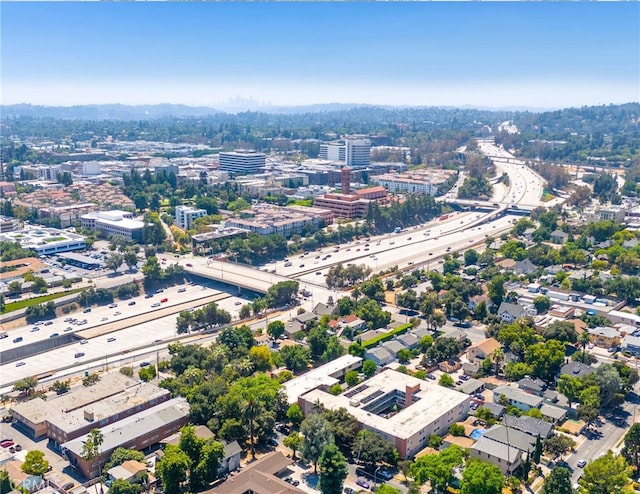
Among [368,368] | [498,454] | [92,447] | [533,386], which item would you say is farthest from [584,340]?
[92,447]

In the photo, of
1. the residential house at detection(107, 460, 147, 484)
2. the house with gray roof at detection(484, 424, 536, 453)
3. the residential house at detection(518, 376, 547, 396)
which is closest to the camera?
the residential house at detection(107, 460, 147, 484)

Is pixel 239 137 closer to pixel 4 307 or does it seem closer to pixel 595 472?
pixel 4 307

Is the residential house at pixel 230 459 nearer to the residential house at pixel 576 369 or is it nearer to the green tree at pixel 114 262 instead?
the residential house at pixel 576 369

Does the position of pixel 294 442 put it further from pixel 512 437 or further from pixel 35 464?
pixel 35 464

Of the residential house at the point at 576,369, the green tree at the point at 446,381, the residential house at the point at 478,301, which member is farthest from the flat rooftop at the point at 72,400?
the residential house at the point at 478,301

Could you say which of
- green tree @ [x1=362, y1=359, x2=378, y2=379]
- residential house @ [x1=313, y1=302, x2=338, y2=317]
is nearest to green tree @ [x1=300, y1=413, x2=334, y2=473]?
green tree @ [x1=362, y1=359, x2=378, y2=379]

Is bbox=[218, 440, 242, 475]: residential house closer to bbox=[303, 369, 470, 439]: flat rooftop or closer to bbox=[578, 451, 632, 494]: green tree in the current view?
bbox=[303, 369, 470, 439]: flat rooftop

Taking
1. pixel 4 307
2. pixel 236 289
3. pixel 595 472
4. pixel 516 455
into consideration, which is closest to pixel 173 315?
pixel 236 289
